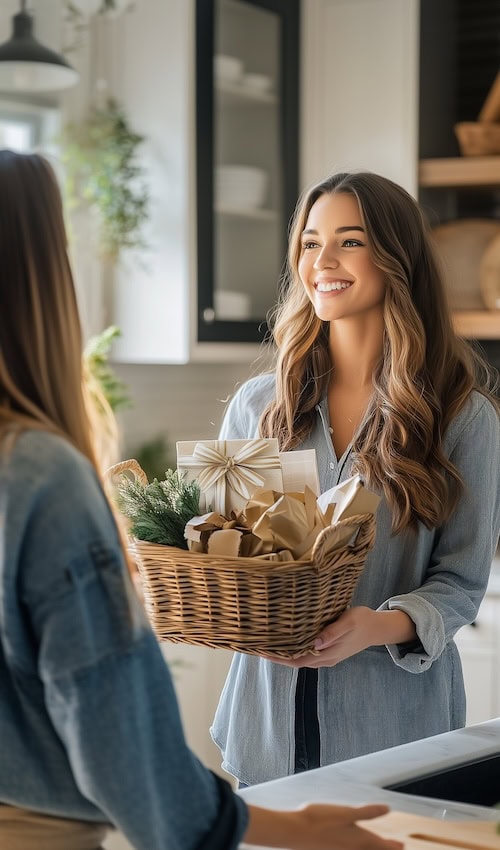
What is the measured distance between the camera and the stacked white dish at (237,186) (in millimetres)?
3373

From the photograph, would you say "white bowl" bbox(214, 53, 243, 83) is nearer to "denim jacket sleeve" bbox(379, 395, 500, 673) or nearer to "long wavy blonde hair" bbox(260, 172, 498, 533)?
"long wavy blonde hair" bbox(260, 172, 498, 533)

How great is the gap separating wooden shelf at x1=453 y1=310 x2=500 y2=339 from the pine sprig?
2.13 meters

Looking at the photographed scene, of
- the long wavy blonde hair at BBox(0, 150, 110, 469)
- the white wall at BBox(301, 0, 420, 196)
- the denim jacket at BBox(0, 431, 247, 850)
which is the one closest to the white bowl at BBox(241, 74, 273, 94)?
the white wall at BBox(301, 0, 420, 196)

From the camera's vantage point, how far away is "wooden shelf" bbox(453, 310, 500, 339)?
347 centimetres

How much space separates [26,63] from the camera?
240cm

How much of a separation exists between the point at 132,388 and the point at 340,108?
3.54 ft

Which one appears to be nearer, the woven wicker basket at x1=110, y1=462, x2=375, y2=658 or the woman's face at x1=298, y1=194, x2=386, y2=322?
the woven wicker basket at x1=110, y1=462, x2=375, y2=658

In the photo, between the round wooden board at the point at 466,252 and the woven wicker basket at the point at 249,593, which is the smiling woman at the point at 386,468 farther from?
the round wooden board at the point at 466,252

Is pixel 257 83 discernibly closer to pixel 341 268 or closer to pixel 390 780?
pixel 341 268

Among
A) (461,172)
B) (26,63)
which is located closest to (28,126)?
(26,63)

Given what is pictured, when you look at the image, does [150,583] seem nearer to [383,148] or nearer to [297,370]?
[297,370]

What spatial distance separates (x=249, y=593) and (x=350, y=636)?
0.67 feet

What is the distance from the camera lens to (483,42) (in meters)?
3.79

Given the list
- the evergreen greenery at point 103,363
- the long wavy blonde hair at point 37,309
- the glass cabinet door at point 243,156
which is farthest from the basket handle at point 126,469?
the glass cabinet door at point 243,156
